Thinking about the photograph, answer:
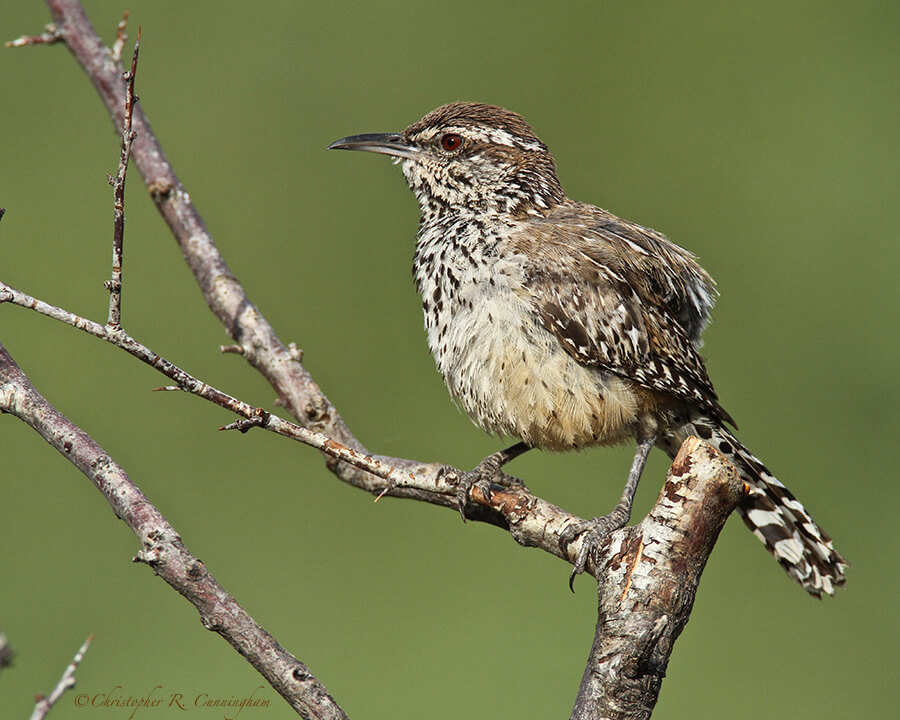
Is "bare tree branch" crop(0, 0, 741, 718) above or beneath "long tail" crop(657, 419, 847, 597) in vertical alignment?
beneath

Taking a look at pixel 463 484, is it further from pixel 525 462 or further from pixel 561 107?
pixel 561 107

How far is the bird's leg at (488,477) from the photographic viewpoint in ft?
7.89

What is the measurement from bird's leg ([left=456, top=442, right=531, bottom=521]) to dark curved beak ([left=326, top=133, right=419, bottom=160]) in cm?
105

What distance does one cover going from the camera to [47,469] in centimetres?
482

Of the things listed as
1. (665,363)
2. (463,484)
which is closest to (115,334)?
(463,484)

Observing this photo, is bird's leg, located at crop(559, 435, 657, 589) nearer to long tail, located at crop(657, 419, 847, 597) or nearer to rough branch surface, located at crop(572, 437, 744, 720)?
rough branch surface, located at crop(572, 437, 744, 720)

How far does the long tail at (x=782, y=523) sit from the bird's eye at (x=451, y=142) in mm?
1168

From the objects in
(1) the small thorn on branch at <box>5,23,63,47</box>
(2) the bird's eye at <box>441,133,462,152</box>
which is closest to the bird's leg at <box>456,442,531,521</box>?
(2) the bird's eye at <box>441,133,462,152</box>

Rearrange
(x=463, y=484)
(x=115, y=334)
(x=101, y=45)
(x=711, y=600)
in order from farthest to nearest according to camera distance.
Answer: (x=711, y=600)
(x=101, y=45)
(x=463, y=484)
(x=115, y=334)

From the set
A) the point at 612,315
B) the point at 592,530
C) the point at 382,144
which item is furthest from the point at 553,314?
the point at 382,144

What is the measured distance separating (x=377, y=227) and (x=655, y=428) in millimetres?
3148

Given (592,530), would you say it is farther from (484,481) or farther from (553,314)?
(553,314)

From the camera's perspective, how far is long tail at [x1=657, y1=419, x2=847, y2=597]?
2930mm

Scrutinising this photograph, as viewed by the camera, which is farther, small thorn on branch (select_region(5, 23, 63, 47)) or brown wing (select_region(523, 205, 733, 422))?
brown wing (select_region(523, 205, 733, 422))
